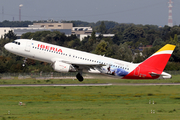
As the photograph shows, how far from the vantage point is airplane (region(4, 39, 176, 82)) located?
44625 mm

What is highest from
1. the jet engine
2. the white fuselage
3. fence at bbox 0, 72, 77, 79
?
the white fuselage

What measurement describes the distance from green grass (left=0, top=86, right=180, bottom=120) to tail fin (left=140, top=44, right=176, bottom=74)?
11.3 ft

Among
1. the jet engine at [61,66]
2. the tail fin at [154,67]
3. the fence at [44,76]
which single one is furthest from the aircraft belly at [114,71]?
the fence at [44,76]

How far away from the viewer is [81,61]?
1780 inches

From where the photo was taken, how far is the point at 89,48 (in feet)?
410

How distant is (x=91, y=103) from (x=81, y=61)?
28.9 feet

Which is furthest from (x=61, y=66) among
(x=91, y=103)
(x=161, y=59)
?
(x=161, y=59)

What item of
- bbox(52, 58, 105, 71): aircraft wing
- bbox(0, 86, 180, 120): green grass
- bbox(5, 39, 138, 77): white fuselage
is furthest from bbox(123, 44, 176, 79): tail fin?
bbox(52, 58, 105, 71): aircraft wing

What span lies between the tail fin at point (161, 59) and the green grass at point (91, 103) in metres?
3.46

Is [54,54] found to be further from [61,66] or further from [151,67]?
[151,67]

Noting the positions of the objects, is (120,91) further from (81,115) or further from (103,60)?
(81,115)

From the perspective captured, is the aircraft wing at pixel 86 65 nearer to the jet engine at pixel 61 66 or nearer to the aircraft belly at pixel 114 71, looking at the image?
the jet engine at pixel 61 66

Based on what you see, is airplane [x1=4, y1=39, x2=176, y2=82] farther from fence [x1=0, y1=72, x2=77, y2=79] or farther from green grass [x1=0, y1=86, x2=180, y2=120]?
fence [x1=0, y1=72, x2=77, y2=79]

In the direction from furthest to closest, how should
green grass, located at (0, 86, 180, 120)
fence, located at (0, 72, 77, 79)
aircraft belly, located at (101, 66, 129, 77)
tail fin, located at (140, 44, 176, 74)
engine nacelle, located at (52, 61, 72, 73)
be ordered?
fence, located at (0, 72, 77, 79) < tail fin, located at (140, 44, 176, 74) < aircraft belly, located at (101, 66, 129, 77) < engine nacelle, located at (52, 61, 72, 73) < green grass, located at (0, 86, 180, 120)
